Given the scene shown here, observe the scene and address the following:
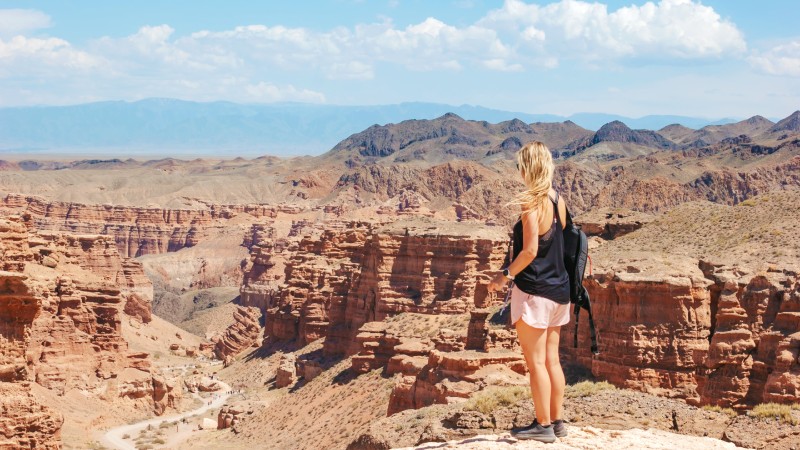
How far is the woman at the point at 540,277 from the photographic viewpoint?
1180 centimetres

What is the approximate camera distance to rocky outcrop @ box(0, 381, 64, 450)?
22203 millimetres

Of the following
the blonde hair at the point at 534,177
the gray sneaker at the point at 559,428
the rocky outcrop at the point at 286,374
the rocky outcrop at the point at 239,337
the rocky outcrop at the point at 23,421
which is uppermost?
the blonde hair at the point at 534,177

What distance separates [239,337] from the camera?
76.8 metres

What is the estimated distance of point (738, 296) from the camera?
88.6ft

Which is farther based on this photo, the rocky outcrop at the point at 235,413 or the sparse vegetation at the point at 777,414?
the rocky outcrop at the point at 235,413

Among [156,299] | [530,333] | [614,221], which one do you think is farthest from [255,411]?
[156,299]

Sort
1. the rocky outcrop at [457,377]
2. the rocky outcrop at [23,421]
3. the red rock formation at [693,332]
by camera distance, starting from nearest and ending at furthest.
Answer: the rocky outcrop at [23,421]
the red rock formation at [693,332]
the rocky outcrop at [457,377]

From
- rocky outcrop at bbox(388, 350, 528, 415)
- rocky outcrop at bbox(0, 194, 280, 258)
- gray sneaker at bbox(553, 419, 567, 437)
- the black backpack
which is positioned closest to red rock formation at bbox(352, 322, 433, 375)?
rocky outcrop at bbox(388, 350, 528, 415)

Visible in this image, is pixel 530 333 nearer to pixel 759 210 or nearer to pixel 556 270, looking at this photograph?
pixel 556 270

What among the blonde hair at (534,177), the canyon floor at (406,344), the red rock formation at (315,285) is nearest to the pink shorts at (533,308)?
the blonde hair at (534,177)

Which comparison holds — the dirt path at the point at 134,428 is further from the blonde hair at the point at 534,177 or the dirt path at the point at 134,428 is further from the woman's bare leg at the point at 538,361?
the blonde hair at the point at 534,177

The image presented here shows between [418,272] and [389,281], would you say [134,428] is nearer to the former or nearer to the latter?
[389,281]

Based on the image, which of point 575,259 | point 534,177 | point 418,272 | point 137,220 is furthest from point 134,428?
point 137,220

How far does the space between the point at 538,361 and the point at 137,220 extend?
147 m
